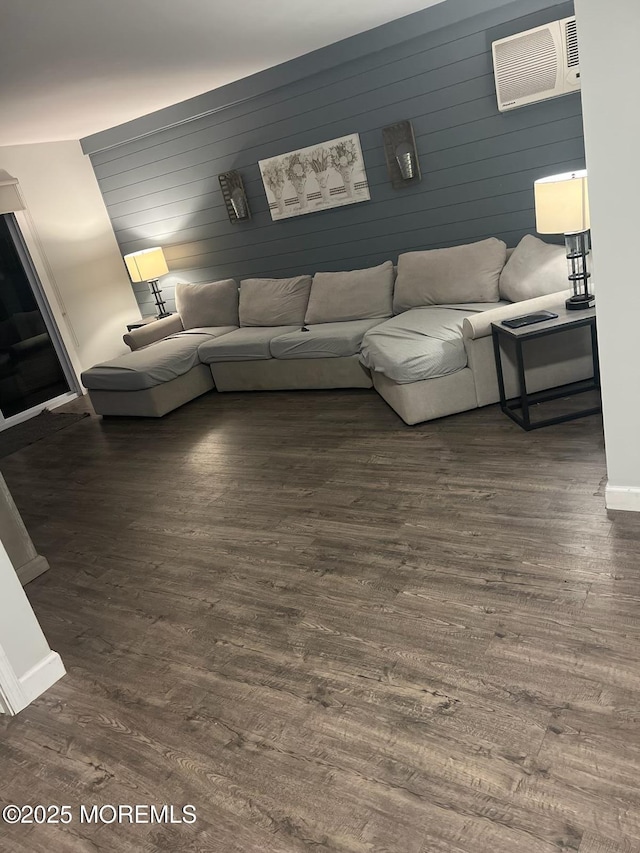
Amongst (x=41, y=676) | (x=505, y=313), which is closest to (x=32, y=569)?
(x=41, y=676)

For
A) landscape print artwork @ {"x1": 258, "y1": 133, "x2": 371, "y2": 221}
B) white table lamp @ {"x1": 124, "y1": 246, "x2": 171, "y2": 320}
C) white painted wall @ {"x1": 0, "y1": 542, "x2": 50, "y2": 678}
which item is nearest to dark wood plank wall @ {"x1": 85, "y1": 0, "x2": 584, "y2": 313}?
landscape print artwork @ {"x1": 258, "y1": 133, "x2": 371, "y2": 221}

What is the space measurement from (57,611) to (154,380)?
2591 mm

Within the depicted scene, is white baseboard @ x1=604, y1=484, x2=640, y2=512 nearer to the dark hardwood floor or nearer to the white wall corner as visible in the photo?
the dark hardwood floor

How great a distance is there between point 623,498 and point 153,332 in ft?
15.8

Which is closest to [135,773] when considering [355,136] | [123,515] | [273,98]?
[123,515]

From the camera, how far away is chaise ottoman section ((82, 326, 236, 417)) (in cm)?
510

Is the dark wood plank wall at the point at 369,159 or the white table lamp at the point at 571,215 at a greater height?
the dark wood plank wall at the point at 369,159

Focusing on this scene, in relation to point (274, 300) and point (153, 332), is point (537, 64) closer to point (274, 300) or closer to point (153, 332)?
point (274, 300)

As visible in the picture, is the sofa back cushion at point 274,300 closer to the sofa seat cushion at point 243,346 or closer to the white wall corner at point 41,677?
the sofa seat cushion at point 243,346

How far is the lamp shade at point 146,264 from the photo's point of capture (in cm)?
628

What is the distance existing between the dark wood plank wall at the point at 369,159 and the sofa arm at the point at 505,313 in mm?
1258

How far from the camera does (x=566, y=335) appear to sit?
366cm

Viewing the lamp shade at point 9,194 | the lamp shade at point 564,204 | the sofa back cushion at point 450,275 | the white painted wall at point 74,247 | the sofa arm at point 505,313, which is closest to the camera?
the lamp shade at point 564,204

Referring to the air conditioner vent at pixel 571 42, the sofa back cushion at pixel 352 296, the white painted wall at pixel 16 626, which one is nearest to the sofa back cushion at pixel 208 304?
the sofa back cushion at pixel 352 296
